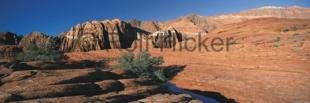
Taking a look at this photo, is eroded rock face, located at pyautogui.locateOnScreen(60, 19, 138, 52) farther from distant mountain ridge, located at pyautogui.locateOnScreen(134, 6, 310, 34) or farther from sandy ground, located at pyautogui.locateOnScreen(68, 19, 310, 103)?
distant mountain ridge, located at pyautogui.locateOnScreen(134, 6, 310, 34)

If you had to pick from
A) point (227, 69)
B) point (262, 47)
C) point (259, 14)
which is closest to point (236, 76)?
point (227, 69)

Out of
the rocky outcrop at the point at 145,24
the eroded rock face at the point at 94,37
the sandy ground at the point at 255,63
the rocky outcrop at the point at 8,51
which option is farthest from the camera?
the rocky outcrop at the point at 145,24

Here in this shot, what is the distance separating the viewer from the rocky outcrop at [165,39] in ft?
142

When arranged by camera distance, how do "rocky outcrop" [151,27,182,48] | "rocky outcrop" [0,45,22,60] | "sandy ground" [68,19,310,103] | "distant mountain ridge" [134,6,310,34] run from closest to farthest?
1. "sandy ground" [68,19,310,103]
2. "rocky outcrop" [0,45,22,60]
3. "rocky outcrop" [151,27,182,48]
4. "distant mountain ridge" [134,6,310,34]

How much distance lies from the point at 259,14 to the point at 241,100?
5333cm

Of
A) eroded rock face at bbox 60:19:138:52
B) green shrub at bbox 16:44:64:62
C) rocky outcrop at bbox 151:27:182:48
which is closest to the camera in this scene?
green shrub at bbox 16:44:64:62

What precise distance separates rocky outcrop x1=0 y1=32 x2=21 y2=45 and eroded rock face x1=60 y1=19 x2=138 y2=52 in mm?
4742

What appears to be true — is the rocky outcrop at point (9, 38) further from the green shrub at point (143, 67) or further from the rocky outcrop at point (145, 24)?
the rocky outcrop at point (145, 24)

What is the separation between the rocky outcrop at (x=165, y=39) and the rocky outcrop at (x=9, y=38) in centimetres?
1394

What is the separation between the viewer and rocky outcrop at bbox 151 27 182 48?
4325 cm

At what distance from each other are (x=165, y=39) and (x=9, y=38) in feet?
51.7

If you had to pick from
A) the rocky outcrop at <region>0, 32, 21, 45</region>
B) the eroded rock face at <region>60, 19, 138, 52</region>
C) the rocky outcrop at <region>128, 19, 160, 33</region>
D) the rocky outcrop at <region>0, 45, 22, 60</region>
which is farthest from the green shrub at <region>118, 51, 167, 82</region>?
the rocky outcrop at <region>128, 19, 160, 33</region>

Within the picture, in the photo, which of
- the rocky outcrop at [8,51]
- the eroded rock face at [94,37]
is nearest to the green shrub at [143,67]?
the rocky outcrop at [8,51]

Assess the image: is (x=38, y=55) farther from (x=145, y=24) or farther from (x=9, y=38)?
(x=145, y=24)
